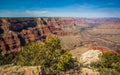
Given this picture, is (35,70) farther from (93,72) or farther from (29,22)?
(29,22)

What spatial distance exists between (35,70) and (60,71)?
530 centimetres

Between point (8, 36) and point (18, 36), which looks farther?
point (18, 36)

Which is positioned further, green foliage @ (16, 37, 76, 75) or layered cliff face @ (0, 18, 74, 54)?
layered cliff face @ (0, 18, 74, 54)

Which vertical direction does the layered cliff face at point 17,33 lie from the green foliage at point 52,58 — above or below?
below

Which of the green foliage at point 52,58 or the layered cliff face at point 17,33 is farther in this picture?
the layered cliff face at point 17,33

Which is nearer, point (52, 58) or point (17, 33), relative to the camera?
point (52, 58)

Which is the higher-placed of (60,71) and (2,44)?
(60,71)

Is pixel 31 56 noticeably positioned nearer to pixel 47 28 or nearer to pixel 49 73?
pixel 49 73

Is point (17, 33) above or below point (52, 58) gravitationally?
below

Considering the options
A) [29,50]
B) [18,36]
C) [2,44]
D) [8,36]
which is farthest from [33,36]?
[29,50]

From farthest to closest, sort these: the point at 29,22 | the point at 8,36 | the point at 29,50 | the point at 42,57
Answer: the point at 29,22, the point at 8,36, the point at 29,50, the point at 42,57

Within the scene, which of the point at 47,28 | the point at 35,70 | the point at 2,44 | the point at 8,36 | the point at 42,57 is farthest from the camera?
the point at 47,28

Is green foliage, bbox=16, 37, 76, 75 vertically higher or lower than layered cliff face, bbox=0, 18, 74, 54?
higher

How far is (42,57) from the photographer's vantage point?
100 ft
